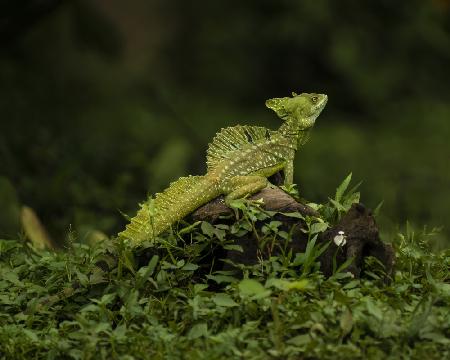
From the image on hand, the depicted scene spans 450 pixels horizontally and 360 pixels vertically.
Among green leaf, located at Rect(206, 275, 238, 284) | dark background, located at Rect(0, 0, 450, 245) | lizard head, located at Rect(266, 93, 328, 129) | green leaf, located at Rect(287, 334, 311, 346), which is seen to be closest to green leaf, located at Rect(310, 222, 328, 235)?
green leaf, located at Rect(206, 275, 238, 284)

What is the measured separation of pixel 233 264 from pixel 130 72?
9.72m

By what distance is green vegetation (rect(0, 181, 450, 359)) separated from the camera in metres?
4.58

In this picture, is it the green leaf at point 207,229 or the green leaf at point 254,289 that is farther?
the green leaf at point 207,229

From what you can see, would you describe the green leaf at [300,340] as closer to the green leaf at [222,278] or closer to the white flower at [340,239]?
the green leaf at [222,278]

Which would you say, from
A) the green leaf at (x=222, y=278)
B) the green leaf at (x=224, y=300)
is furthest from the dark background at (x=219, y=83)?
the green leaf at (x=224, y=300)

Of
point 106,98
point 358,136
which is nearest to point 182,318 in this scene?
point 358,136

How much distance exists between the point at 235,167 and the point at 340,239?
91 centimetres

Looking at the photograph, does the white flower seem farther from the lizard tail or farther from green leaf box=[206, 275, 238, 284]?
the lizard tail

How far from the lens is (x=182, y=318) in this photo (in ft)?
16.3

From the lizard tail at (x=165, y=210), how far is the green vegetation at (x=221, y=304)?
84 mm

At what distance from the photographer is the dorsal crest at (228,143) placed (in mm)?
5945

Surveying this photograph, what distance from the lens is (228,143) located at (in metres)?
5.99

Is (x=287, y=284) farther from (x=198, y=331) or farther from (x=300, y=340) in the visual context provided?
(x=198, y=331)

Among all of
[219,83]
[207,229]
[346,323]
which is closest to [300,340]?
[346,323]
